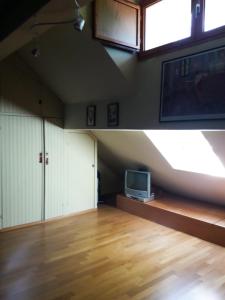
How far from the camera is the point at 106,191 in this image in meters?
5.61

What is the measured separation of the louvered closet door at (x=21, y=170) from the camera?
3719mm

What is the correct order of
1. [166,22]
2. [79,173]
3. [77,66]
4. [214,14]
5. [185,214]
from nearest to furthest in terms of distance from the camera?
[214,14] → [166,22] → [77,66] → [185,214] → [79,173]

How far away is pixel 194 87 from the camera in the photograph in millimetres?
2480

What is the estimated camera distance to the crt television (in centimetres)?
437

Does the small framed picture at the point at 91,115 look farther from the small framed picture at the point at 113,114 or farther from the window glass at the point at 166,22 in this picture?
the window glass at the point at 166,22

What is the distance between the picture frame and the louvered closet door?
2.50 ft

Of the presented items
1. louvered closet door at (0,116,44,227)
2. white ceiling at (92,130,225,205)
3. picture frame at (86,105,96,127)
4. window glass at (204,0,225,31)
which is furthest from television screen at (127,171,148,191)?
window glass at (204,0,225,31)

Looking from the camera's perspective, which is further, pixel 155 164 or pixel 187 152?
pixel 155 164

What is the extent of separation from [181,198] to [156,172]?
0.65m

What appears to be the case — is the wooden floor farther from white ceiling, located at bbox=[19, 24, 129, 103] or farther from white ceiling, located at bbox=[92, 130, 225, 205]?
white ceiling, located at bbox=[19, 24, 129, 103]

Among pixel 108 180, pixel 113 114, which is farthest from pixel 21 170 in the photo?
pixel 108 180

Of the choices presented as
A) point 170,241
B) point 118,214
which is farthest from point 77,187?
point 170,241

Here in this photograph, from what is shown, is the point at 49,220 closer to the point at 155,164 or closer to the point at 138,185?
the point at 138,185

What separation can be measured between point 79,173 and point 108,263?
1.86m
